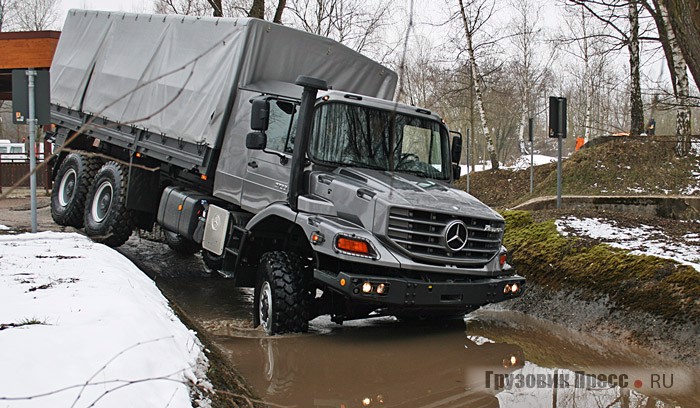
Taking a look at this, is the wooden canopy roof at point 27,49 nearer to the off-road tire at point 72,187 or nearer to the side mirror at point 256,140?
the off-road tire at point 72,187

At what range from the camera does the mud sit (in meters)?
5.44

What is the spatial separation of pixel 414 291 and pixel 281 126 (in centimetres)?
270

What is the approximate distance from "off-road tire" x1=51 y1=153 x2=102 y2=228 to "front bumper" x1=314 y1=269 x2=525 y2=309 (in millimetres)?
6652

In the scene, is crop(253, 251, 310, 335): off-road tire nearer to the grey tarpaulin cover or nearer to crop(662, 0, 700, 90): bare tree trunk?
the grey tarpaulin cover

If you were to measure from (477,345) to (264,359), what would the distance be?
7.51ft

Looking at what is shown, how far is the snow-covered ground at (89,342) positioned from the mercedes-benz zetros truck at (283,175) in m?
1.16

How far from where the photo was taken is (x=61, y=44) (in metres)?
12.9

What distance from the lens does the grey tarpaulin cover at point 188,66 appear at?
30.0 feet

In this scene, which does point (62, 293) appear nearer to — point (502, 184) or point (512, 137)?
point (502, 184)

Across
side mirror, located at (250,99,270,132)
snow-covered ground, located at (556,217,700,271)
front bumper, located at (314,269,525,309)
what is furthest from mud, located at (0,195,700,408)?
side mirror, located at (250,99,270,132)

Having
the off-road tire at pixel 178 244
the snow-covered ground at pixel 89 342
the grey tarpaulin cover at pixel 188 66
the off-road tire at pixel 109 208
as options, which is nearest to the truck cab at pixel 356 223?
the grey tarpaulin cover at pixel 188 66

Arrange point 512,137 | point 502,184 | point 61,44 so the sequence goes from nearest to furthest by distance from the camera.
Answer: point 61,44 → point 502,184 → point 512,137

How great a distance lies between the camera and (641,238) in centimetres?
973

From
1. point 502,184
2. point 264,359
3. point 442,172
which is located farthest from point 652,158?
point 264,359
